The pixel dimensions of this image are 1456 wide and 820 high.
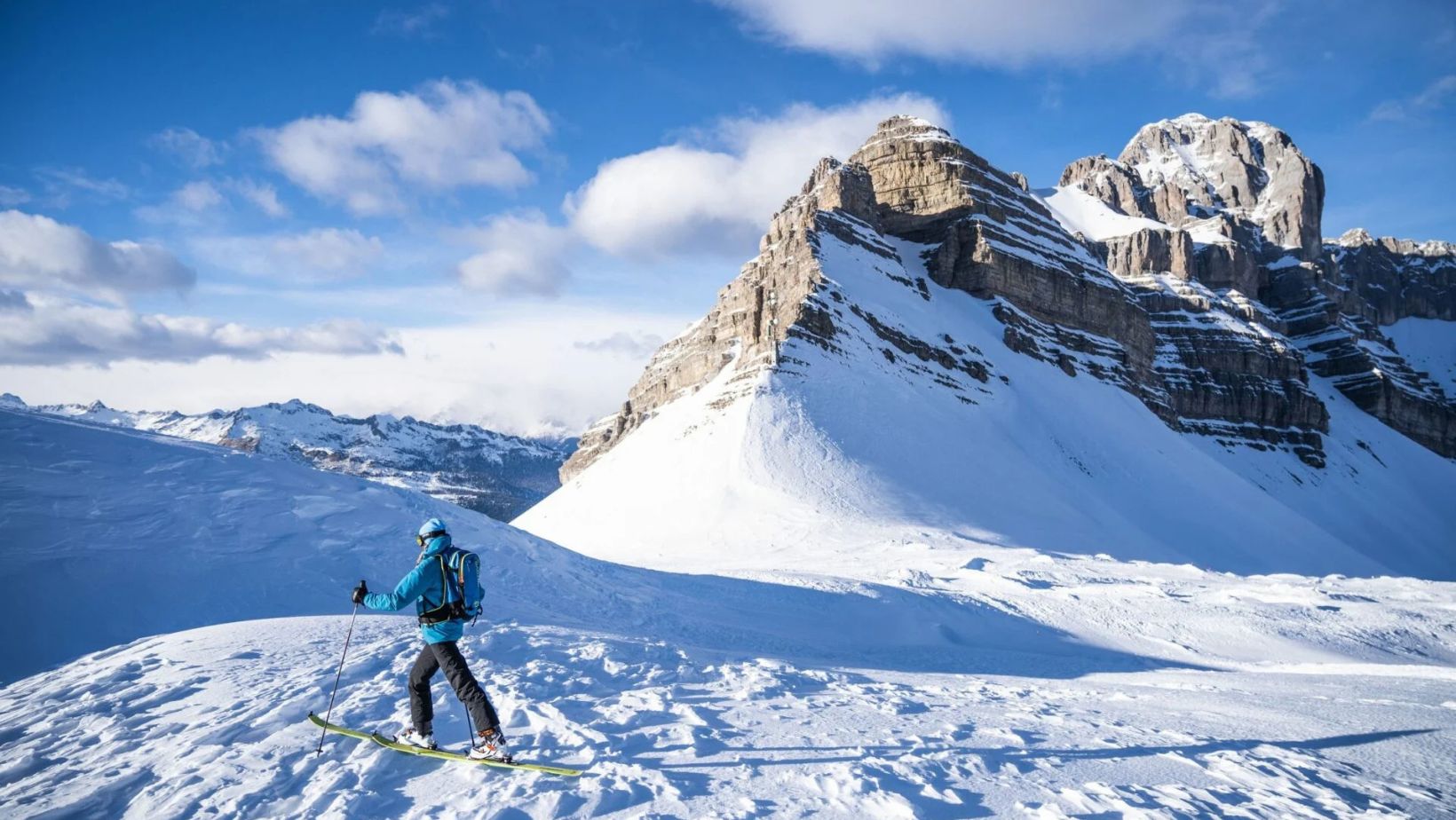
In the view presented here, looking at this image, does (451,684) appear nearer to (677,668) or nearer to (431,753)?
(431,753)

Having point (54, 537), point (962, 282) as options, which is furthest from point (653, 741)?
point (962, 282)

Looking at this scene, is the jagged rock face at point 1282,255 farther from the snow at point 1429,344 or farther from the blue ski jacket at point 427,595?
the blue ski jacket at point 427,595

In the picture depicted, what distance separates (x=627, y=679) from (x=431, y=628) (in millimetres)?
3233

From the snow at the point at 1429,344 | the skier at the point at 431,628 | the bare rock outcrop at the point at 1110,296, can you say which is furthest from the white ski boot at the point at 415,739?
the snow at the point at 1429,344

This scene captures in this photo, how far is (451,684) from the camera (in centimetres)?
653

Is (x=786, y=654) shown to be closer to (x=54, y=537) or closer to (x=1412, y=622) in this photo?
(x=54, y=537)

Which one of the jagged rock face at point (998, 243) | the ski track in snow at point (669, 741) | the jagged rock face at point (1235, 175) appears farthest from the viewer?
the jagged rock face at point (1235, 175)

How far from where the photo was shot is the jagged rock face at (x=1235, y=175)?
149m

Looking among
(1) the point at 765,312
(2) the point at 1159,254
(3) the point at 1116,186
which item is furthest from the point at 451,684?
(3) the point at 1116,186

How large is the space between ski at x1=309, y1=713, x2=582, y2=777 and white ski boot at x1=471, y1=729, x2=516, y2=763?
0.03 meters

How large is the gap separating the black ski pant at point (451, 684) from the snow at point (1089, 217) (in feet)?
454

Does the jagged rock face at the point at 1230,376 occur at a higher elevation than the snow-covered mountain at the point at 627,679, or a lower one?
higher

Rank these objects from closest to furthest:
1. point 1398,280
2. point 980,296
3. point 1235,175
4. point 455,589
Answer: point 455,589
point 980,296
point 1398,280
point 1235,175

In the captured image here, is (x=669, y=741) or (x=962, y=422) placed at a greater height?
(x=962, y=422)
